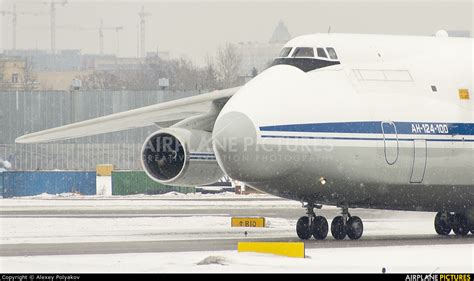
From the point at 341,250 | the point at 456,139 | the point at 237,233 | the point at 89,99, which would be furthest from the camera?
the point at 89,99

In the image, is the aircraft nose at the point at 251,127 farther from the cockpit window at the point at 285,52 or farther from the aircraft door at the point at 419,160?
the aircraft door at the point at 419,160

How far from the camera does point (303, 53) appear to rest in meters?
25.3

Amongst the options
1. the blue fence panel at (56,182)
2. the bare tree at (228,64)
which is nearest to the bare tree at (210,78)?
the bare tree at (228,64)

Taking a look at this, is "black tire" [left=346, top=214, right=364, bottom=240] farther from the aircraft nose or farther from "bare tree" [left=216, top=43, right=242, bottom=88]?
"bare tree" [left=216, top=43, right=242, bottom=88]

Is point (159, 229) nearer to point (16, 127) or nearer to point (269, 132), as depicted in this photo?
point (269, 132)

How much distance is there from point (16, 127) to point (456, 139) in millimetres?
48336

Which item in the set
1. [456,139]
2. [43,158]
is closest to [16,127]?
[43,158]

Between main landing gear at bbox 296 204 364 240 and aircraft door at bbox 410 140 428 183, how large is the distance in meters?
1.56

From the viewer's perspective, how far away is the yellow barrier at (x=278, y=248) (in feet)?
69.6

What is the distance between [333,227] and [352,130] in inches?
96.7

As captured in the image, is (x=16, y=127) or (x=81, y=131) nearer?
(x=81, y=131)

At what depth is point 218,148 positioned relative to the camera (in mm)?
24109

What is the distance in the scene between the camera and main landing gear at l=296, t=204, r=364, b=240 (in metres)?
26.0

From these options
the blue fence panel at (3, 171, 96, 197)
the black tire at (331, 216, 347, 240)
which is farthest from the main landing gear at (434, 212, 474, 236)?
the blue fence panel at (3, 171, 96, 197)
